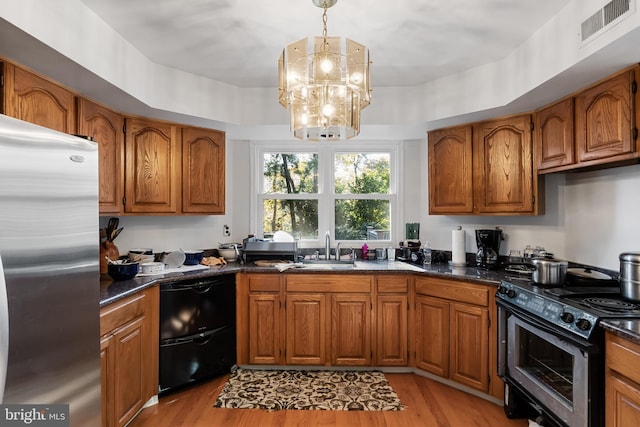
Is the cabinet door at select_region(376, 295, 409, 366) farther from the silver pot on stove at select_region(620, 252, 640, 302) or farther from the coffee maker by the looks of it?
the silver pot on stove at select_region(620, 252, 640, 302)

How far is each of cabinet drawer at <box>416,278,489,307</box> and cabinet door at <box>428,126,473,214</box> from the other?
700mm

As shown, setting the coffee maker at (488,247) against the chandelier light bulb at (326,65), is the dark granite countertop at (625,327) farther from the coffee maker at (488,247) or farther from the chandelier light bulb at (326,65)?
the chandelier light bulb at (326,65)

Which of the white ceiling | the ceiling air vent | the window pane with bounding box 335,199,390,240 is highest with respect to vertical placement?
the white ceiling

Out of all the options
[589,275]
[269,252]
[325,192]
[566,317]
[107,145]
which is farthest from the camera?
[325,192]

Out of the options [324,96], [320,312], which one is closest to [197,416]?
[320,312]

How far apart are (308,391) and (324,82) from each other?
2213 millimetres

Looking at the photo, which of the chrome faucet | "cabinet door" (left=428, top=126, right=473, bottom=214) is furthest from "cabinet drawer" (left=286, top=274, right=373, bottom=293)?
"cabinet door" (left=428, top=126, right=473, bottom=214)

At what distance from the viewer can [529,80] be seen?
7.39ft

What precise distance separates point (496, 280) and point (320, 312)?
1395mm

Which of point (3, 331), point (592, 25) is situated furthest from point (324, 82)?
point (3, 331)

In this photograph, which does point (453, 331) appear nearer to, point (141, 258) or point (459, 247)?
point (459, 247)

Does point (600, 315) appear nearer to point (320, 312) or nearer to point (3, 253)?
point (320, 312)

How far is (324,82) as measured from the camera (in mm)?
1696

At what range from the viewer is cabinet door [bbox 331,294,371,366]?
9.64ft
